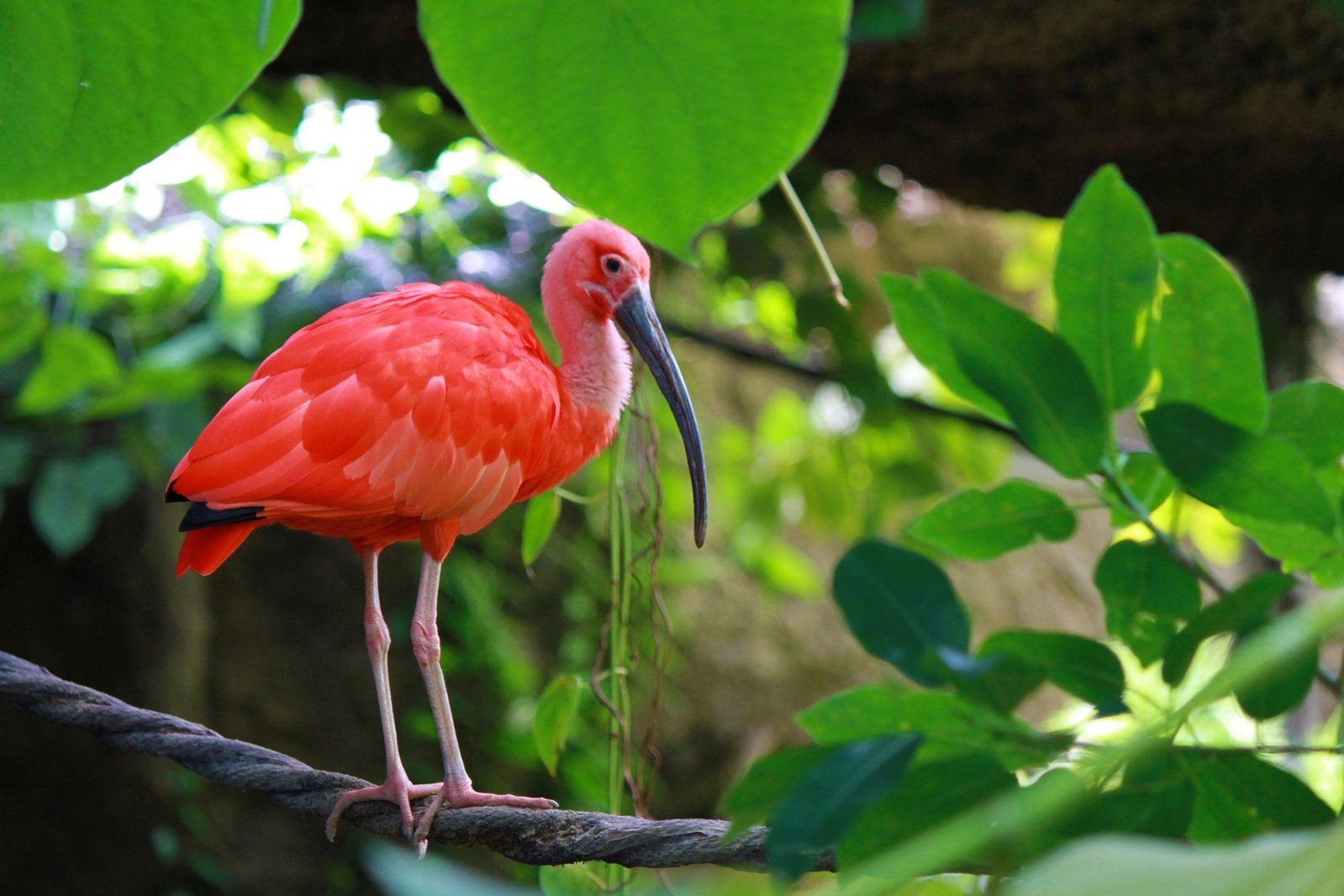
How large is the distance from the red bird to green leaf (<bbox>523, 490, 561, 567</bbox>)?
0.12 feet

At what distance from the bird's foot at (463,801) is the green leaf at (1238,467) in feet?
3.00

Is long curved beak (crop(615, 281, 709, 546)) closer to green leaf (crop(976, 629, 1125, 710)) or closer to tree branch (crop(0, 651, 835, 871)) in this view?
tree branch (crop(0, 651, 835, 871))

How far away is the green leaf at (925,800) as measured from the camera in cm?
41

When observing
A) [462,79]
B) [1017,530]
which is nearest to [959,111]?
[1017,530]

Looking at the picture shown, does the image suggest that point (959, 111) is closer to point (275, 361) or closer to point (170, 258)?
point (275, 361)

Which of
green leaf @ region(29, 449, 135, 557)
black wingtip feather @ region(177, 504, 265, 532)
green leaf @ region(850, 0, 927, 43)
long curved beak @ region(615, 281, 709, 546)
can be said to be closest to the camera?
green leaf @ region(850, 0, 927, 43)

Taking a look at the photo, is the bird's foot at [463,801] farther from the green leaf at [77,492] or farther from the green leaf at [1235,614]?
the green leaf at [77,492]

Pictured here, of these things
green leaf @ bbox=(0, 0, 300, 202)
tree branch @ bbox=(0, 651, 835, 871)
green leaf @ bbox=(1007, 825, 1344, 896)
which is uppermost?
green leaf @ bbox=(0, 0, 300, 202)

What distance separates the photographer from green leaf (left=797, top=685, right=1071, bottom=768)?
412mm

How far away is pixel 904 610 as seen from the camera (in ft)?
1.44

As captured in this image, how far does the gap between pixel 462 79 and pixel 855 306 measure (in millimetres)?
2518

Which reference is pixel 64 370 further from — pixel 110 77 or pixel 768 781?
pixel 768 781

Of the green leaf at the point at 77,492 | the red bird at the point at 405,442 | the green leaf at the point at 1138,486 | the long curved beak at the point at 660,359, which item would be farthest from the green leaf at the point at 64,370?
the green leaf at the point at 1138,486

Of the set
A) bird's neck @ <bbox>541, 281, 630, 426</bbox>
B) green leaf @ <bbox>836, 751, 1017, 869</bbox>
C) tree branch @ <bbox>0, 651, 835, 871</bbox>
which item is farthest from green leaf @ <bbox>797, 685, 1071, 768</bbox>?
bird's neck @ <bbox>541, 281, 630, 426</bbox>
